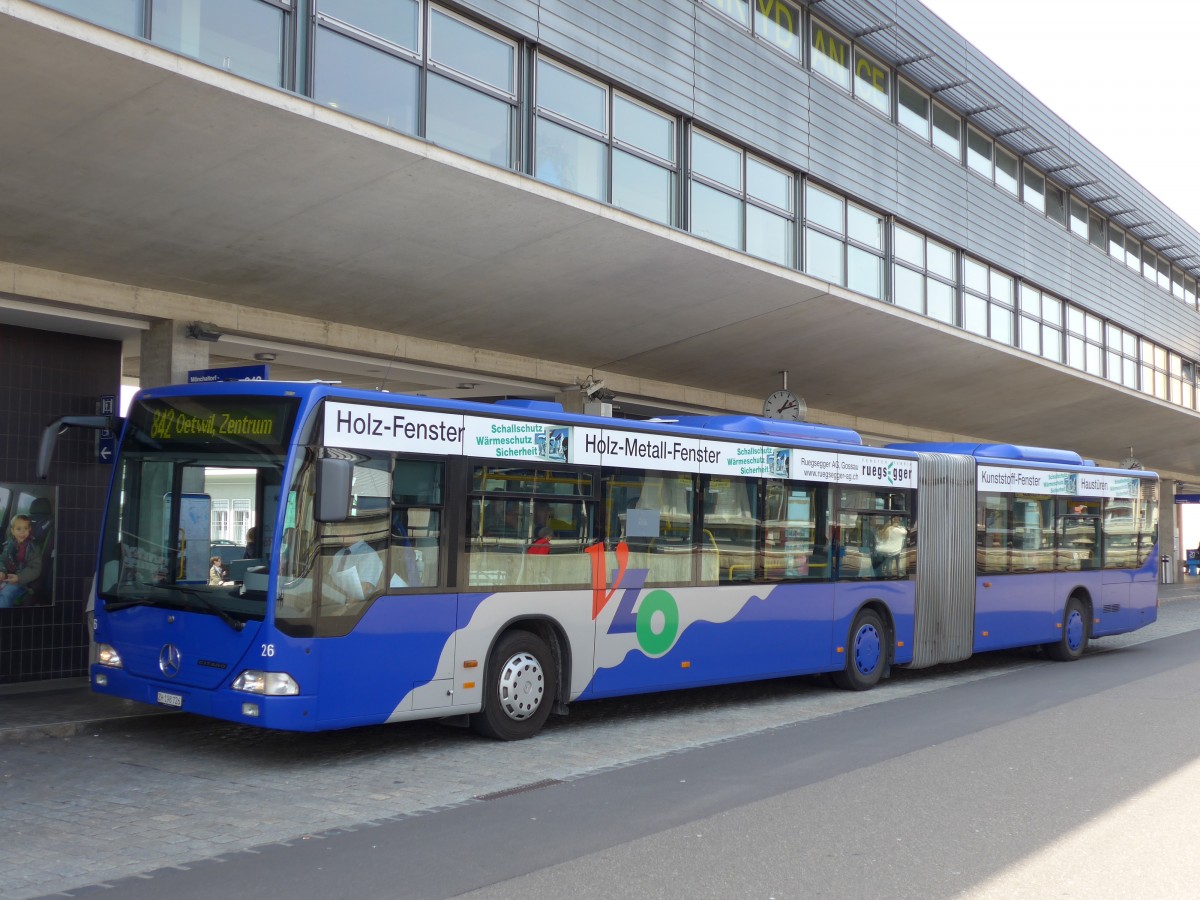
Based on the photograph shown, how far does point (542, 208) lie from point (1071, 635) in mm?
10683

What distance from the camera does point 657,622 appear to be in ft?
35.4

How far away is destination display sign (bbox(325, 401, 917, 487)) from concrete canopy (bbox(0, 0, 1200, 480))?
2.83 metres

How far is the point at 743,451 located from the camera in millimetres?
11867

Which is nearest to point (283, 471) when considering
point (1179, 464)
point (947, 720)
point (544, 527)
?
point (544, 527)

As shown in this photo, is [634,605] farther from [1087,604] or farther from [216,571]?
[1087,604]

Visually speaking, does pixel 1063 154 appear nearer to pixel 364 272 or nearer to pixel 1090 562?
pixel 1090 562

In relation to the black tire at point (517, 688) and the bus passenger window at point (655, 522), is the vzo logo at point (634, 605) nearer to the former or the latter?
the bus passenger window at point (655, 522)

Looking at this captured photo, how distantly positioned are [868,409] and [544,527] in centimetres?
1574

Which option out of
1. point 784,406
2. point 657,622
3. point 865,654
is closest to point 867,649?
point 865,654

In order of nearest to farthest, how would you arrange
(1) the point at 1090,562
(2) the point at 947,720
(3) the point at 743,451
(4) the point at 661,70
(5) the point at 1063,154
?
(2) the point at 947,720
(3) the point at 743,451
(4) the point at 661,70
(1) the point at 1090,562
(5) the point at 1063,154

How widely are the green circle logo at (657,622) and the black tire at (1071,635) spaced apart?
8.57 m

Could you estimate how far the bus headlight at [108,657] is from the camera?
8836 millimetres

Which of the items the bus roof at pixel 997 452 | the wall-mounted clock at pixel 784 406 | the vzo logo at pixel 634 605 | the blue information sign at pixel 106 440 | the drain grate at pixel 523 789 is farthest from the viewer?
the wall-mounted clock at pixel 784 406

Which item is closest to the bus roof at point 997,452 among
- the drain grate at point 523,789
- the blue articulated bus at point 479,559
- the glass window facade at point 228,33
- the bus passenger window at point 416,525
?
the blue articulated bus at point 479,559
